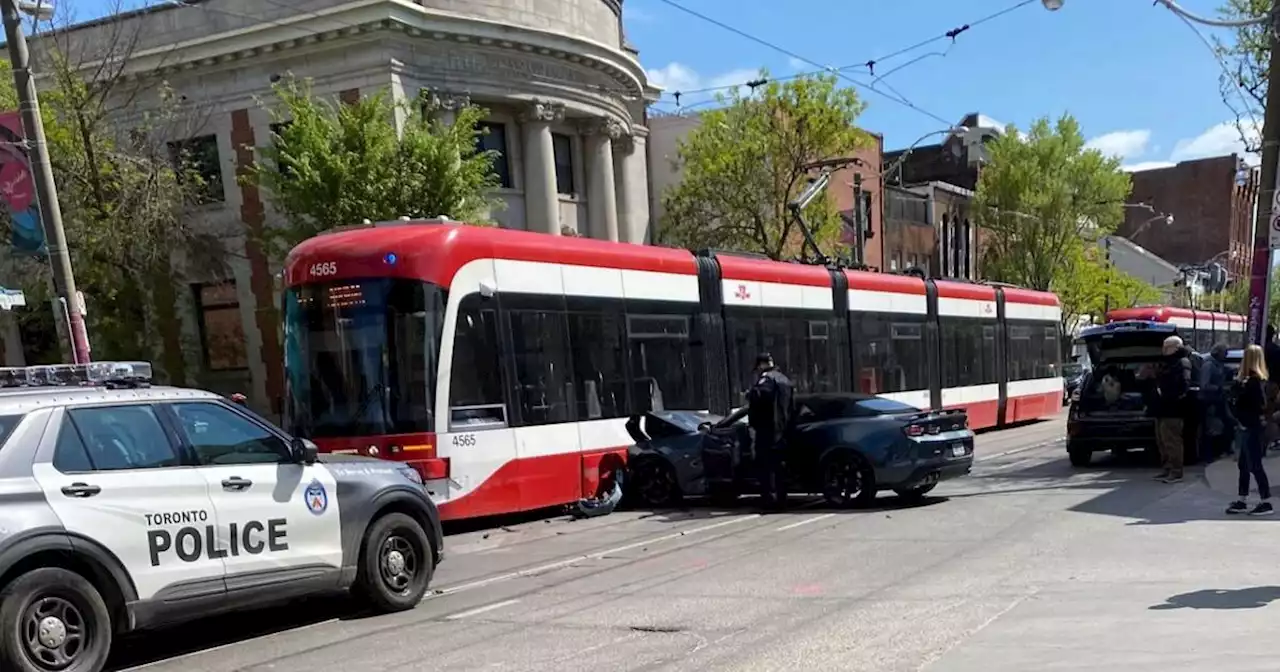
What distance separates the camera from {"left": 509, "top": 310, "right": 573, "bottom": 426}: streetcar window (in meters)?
12.2

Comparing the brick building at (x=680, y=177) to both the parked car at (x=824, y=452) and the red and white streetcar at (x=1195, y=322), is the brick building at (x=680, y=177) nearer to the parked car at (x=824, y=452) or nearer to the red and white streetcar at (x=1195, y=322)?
the red and white streetcar at (x=1195, y=322)

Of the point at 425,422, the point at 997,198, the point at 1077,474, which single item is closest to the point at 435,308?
the point at 425,422

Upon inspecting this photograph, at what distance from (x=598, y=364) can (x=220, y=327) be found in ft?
57.0

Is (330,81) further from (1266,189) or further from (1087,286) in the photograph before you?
(1087,286)

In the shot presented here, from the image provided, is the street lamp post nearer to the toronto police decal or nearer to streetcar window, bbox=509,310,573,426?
streetcar window, bbox=509,310,573,426

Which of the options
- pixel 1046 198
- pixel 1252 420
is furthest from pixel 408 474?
pixel 1046 198

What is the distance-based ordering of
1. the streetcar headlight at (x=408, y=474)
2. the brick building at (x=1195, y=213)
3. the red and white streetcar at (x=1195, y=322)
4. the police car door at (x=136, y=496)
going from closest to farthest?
the police car door at (x=136, y=496)
the streetcar headlight at (x=408, y=474)
the red and white streetcar at (x=1195, y=322)
the brick building at (x=1195, y=213)

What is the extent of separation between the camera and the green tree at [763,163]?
2981cm

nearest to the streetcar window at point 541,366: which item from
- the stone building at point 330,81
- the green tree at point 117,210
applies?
the green tree at point 117,210

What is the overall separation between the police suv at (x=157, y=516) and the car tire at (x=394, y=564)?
0.04 ft

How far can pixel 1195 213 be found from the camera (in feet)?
271

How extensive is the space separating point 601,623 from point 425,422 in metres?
4.51

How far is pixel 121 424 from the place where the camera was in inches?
259

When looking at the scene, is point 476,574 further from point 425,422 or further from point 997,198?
point 997,198
